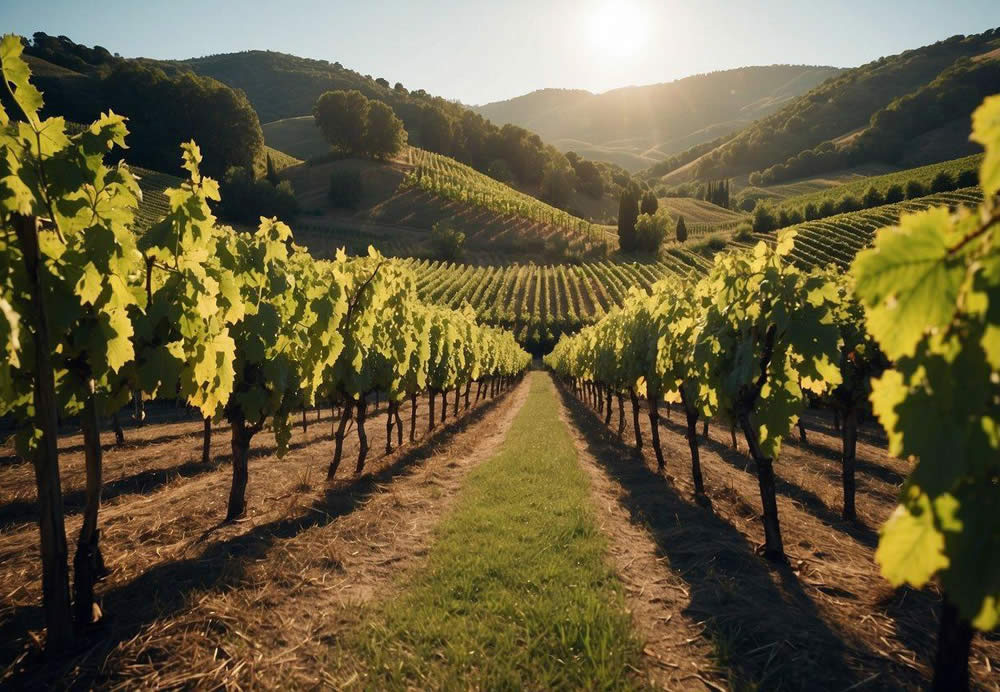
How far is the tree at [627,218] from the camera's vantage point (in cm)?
8938

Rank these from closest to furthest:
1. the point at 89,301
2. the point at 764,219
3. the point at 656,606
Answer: the point at 89,301
the point at 656,606
the point at 764,219

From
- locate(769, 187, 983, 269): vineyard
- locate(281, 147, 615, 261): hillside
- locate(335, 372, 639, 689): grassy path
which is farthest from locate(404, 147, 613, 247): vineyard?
locate(335, 372, 639, 689): grassy path

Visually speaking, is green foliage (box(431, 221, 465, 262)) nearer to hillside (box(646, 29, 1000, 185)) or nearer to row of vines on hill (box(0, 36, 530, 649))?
row of vines on hill (box(0, 36, 530, 649))

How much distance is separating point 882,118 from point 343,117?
→ 141481 millimetres

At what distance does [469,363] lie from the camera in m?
21.5

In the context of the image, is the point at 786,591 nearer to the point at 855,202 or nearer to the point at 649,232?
the point at 649,232

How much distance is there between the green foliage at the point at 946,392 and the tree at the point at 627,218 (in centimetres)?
9295

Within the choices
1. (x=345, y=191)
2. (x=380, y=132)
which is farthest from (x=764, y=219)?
(x=380, y=132)

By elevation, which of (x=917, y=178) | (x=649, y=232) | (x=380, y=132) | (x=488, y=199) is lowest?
(x=649, y=232)

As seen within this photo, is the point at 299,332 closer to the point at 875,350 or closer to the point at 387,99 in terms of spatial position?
the point at 875,350

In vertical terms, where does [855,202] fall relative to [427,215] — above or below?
below

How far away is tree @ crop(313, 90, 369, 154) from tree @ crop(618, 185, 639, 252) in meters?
57.6

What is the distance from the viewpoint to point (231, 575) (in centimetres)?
536

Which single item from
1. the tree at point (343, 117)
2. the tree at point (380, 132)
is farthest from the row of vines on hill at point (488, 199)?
the tree at point (343, 117)
